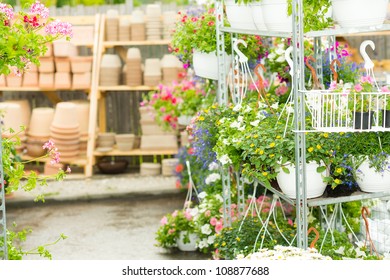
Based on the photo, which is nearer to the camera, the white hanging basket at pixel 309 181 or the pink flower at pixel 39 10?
the pink flower at pixel 39 10

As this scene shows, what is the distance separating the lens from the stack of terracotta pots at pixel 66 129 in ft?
26.5

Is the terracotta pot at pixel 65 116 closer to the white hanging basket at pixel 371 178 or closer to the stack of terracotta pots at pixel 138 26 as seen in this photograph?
the stack of terracotta pots at pixel 138 26

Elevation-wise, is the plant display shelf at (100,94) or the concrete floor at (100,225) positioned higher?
the plant display shelf at (100,94)

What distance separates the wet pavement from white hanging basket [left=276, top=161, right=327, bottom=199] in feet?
6.70

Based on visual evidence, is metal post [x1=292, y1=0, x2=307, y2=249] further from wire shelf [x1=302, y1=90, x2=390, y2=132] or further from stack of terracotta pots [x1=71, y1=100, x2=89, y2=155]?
stack of terracotta pots [x1=71, y1=100, x2=89, y2=155]

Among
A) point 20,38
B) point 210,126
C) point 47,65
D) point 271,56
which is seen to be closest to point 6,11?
point 20,38

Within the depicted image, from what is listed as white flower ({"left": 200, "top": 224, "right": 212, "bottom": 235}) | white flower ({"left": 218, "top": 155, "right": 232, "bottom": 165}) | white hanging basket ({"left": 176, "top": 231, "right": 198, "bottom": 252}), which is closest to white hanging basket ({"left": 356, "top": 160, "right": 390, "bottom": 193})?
white flower ({"left": 218, "top": 155, "right": 232, "bottom": 165})

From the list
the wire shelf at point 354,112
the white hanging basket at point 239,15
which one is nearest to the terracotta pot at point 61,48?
the white hanging basket at point 239,15

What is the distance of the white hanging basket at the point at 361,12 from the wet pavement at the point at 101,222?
264 centimetres

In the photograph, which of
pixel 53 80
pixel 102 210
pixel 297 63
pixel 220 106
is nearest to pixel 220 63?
pixel 220 106

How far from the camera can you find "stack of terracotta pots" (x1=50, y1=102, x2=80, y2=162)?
26.5 feet

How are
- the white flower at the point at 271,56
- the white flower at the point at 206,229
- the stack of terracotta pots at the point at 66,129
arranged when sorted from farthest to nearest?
the stack of terracotta pots at the point at 66,129 → the white flower at the point at 206,229 → the white flower at the point at 271,56

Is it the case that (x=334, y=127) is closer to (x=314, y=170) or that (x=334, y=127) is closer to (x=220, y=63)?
(x=314, y=170)

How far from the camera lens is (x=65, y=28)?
3.46 metres
